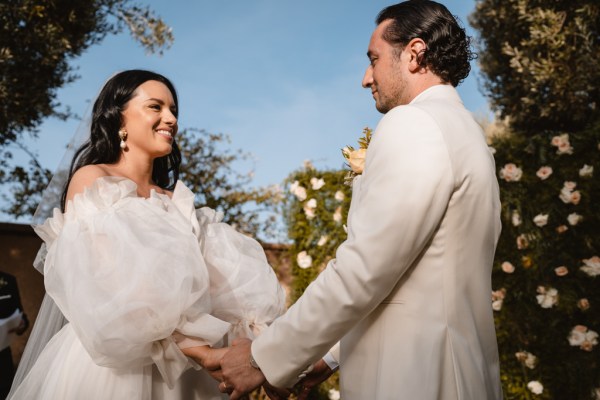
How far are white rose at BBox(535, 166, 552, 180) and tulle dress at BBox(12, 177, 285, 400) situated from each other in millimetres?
3736

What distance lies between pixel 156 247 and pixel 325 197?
13.0ft

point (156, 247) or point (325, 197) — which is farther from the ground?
point (325, 197)

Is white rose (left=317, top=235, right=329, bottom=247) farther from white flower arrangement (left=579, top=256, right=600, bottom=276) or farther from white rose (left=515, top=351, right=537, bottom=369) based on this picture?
white flower arrangement (left=579, top=256, right=600, bottom=276)

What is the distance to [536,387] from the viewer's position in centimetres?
499

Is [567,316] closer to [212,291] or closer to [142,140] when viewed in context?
[212,291]

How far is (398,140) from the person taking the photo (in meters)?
1.74

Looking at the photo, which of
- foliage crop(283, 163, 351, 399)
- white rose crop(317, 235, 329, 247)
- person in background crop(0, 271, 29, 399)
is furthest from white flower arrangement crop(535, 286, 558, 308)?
person in background crop(0, 271, 29, 399)

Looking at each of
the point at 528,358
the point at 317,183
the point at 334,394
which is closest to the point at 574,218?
the point at 528,358

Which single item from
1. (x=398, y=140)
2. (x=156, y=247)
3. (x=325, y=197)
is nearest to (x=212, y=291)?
(x=156, y=247)

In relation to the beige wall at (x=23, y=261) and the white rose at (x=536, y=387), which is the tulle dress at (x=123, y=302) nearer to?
the white rose at (x=536, y=387)

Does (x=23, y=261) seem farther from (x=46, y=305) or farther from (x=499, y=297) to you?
Answer: (x=499, y=297)

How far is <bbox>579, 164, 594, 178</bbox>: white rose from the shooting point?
4938mm

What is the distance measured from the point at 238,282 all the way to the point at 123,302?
2.45 feet

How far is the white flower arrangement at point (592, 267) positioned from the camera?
15.7 feet
